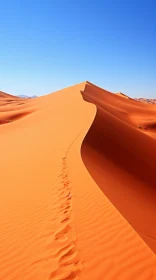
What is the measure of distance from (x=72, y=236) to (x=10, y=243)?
1040 mm

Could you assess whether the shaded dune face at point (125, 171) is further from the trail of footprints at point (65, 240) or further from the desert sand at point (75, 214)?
the trail of footprints at point (65, 240)

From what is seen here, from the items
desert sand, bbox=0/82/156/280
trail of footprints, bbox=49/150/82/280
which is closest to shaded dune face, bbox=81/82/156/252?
desert sand, bbox=0/82/156/280

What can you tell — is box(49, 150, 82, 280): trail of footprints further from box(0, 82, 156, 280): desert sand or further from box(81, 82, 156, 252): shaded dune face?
box(81, 82, 156, 252): shaded dune face

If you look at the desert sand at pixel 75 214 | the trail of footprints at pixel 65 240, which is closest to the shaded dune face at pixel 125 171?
the desert sand at pixel 75 214

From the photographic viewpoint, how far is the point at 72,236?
4.51 meters

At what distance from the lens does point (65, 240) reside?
4418 millimetres

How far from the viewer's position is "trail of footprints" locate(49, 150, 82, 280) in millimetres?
3645

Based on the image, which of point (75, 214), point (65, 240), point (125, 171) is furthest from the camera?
point (125, 171)

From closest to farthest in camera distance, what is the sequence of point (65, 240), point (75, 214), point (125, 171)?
1. point (65, 240)
2. point (75, 214)
3. point (125, 171)

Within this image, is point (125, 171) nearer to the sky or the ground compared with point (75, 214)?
nearer to the sky

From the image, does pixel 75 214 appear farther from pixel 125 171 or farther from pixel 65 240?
pixel 125 171

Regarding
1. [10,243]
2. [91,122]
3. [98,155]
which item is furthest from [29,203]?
[91,122]

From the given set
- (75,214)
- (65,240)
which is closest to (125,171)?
(75,214)

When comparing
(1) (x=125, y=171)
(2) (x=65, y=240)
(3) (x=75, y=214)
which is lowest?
(2) (x=65, y=240)
